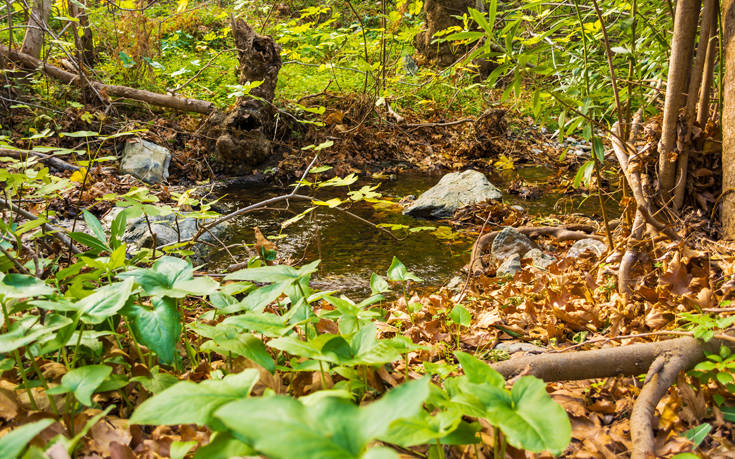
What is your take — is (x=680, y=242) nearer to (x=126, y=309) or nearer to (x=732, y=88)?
(x=732, y=88)

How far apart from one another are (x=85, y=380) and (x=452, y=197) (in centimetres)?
479

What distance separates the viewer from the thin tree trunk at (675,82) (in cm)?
229

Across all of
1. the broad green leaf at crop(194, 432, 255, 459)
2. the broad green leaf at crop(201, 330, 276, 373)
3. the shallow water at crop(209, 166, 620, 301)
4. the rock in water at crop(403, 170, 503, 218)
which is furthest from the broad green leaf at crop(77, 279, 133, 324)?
the rock in water at crop(403, 170, 503, 218)

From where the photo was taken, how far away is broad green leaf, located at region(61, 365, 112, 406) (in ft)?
2.98

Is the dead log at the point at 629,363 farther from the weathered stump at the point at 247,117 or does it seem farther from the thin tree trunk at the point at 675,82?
the weathered stump at the point at 247,117

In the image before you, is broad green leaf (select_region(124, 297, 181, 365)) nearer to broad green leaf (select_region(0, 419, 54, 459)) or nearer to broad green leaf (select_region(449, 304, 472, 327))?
broad green leaf (select_region(0, 419, 54, 459))

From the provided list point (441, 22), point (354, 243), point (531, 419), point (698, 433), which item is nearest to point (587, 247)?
point (354, 243)

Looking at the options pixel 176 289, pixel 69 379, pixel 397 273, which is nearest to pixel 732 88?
pixel 397 273

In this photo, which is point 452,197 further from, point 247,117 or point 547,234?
point 247,117

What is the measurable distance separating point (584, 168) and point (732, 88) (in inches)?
30.6

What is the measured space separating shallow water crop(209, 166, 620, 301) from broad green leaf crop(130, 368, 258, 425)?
189cm

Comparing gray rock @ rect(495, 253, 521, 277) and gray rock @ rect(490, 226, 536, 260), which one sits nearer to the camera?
gray rock @ rect(495, 253, 521, 277)

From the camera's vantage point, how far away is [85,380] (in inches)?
37.8

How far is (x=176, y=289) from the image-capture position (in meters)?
1.11
